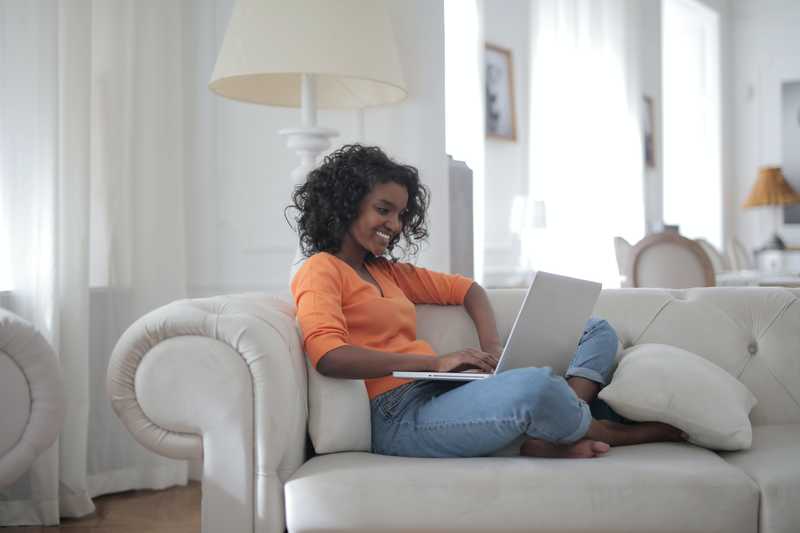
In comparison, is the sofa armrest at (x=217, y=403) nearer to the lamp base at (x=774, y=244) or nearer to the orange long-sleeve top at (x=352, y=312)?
the orange long-sleeve top at (x=352, y=312)

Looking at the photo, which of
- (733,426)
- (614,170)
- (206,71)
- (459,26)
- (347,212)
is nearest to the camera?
(733,426)

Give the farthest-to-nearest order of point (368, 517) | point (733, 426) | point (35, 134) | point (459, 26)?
point (459, 26) → point (35, 134) → point (733, 426) → point (368, 517)

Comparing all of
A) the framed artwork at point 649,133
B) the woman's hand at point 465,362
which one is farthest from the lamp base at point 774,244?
the woman's hand at point 465,362

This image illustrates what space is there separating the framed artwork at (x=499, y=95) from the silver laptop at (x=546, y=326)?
348cm

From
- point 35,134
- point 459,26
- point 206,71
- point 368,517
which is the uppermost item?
point 459,26

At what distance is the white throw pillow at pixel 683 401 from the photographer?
1944mm

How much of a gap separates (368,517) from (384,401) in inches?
13.8

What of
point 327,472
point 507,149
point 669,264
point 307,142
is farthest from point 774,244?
point 327,472

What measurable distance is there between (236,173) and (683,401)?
1.97 meters

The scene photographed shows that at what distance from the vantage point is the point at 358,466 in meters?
1.76

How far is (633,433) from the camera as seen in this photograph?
198 centimetres

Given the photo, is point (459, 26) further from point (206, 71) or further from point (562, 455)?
point (562, 455)

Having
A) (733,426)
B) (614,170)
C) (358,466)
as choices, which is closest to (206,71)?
(358,466)

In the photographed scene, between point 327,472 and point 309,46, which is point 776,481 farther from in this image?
point 309,46
